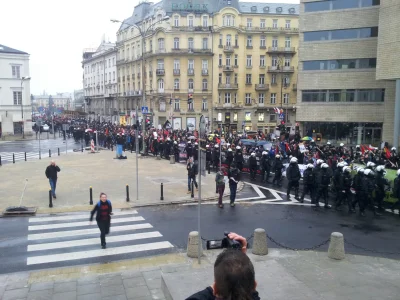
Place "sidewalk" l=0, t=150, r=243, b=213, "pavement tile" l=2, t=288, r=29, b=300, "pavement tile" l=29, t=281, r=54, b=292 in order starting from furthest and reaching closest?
"sidewalk" l=0, t=150, r=243, b=213, "pavement tile" l=29, t=281, r=54, b=292, "pavement tile" l=2, t=288, r=29, b=300

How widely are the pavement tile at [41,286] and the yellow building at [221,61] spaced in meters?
53.0

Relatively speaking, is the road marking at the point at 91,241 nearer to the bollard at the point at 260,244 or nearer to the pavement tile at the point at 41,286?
the pavement tile at the point at 41,286

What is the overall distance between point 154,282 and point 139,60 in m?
63.9

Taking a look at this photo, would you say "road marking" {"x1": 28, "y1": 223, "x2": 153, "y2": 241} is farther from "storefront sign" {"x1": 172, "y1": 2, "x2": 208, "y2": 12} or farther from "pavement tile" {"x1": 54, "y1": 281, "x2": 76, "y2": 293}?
"storefront sign" {"x1": 172, "y1": 2, "x2": 208, "y2": 12}

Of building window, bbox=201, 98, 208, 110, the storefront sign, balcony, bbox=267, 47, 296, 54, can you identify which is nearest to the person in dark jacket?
building window, bbox=201, 98, 208, 110

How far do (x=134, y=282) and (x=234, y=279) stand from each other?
636 centimetres

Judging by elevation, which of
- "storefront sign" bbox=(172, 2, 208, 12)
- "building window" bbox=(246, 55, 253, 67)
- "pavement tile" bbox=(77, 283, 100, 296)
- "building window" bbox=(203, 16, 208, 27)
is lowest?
"pavement tile" bbox=(77, 283, 100, 296)

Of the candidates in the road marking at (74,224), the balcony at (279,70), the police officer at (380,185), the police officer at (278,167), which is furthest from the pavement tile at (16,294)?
the balcony at (279,70)

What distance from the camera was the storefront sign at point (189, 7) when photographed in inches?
2429

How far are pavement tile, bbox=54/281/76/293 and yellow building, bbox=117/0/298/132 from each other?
174 feet

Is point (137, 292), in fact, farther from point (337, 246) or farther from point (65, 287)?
point (337, 246)

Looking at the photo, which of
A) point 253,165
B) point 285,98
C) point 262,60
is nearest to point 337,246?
point 253,165

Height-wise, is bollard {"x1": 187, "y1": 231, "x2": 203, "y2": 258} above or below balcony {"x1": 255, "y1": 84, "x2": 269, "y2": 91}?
below

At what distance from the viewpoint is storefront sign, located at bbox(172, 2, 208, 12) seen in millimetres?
61688
